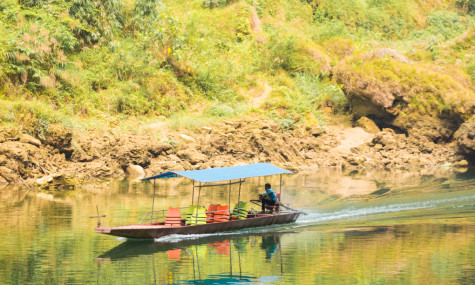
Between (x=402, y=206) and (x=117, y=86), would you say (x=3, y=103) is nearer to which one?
(x=117, y=86)

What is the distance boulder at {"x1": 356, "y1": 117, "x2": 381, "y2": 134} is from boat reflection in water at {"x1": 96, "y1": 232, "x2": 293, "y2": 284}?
22894 mm

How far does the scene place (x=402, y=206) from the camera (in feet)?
67.5

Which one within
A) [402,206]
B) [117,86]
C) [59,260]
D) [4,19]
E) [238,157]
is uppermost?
[4,19]

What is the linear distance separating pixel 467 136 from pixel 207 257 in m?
23.2

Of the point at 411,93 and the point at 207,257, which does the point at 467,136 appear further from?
the point at 207,257

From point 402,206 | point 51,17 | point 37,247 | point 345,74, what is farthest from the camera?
point 345,74

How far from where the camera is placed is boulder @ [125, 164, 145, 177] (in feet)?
97.8

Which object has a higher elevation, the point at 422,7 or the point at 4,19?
the point at 422,7

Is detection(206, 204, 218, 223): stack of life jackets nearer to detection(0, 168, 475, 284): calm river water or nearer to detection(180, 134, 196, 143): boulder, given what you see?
detection(0, 168, 475, 284): calm river water

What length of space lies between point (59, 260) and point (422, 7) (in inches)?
2114

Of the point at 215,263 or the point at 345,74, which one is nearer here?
the point at 215,263

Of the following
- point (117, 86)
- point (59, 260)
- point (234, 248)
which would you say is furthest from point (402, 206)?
point (117, 86)

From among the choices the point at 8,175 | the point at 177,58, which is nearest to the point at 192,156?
the point at 8,175

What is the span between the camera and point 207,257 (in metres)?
13.5
